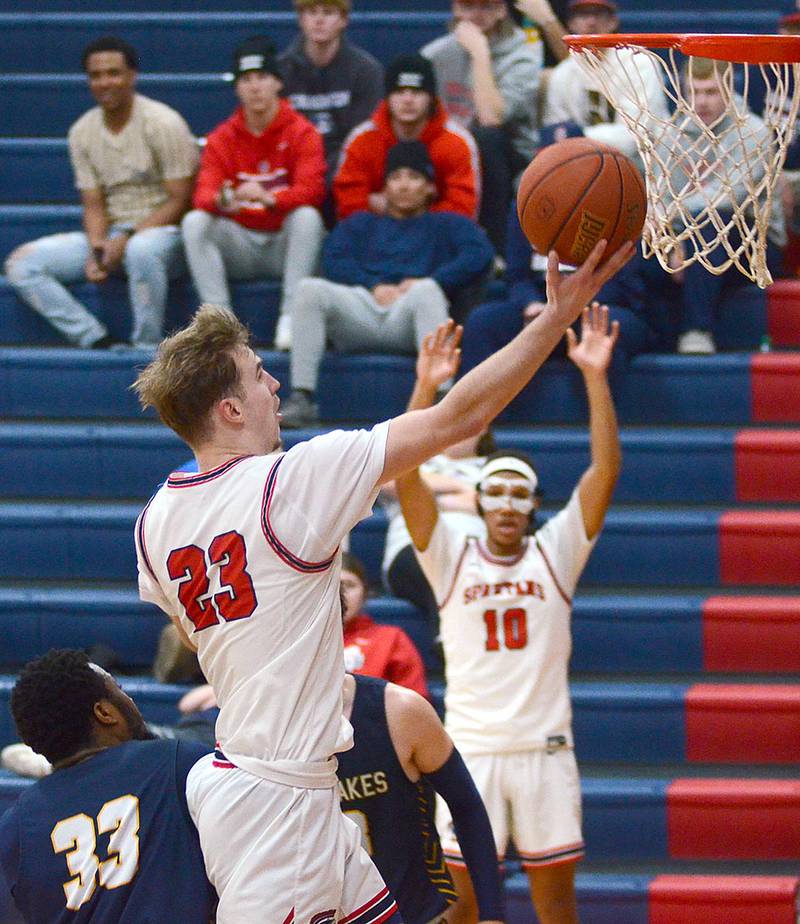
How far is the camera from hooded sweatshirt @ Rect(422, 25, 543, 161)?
25.5 ft

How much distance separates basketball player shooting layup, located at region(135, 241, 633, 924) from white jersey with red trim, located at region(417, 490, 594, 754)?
7.58 ft

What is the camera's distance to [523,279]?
22.6ft

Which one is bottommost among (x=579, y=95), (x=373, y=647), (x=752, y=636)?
(x=752, y=636)

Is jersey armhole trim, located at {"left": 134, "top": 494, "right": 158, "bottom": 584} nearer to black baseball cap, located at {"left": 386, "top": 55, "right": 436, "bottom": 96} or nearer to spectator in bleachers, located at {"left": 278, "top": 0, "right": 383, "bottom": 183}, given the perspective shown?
black baseball cap, located at {"left": 386, "top": 55, "right": 436, "bottom": 96}

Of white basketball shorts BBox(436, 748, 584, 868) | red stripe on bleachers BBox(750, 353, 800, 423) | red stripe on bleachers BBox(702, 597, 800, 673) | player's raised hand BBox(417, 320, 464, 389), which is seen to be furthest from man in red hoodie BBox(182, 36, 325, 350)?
player's raised hand BBox(417, 320, 464, 389)

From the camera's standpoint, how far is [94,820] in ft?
9.69

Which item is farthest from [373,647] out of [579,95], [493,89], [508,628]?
[493,89]

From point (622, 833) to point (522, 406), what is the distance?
2.03m

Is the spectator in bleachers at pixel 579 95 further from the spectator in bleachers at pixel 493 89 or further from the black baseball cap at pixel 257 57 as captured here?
the black baseball cap at pixel 257 57

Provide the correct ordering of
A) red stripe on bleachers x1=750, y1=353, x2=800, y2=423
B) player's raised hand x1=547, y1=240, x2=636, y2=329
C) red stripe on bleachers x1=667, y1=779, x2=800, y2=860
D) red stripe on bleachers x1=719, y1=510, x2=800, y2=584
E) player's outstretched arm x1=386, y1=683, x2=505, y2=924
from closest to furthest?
player's raised hand x1=547, y1=240, x2=636, y2=329 → player's outstretched arm x1=386, y1=683, x2=505, y2=924 → red stripe on bleachers x1=667, y1=779, x2=800, y2=860 → red stripe on bleachers x1=719, y1=510, x2=800, y2=584 → red stripe on bleachers x1=750, y1=353, x2=800, y2=423

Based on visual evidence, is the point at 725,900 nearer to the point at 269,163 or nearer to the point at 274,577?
the point at 274,577

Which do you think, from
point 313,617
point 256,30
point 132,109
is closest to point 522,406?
point 132,109

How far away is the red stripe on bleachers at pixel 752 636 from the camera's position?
6250 mm

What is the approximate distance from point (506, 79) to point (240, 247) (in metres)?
1.64
